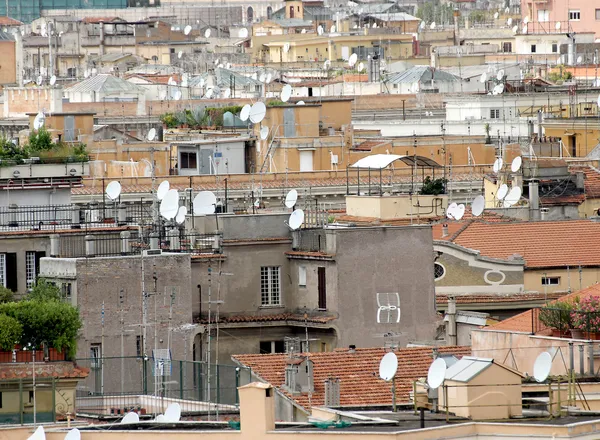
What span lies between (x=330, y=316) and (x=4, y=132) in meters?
42.8

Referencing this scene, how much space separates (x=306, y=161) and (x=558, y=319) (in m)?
37.5

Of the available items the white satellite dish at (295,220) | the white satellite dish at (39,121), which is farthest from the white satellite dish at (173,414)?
the white satellite dish at (39,121)

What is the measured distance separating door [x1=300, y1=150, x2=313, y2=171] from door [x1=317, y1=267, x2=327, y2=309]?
28492mm

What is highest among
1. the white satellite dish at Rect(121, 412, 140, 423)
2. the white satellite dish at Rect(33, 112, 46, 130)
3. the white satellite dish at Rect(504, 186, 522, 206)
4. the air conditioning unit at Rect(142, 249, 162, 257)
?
the white satellite dish at Rect(33, 112, 46, 130)

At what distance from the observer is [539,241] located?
50.1 m

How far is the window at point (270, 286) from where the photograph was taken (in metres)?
44.1

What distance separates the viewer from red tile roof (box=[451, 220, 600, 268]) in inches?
1943

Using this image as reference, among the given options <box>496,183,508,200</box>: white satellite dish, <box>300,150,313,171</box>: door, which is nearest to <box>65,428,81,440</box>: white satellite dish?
<box>496,183,508,200</box>: white satellite dish

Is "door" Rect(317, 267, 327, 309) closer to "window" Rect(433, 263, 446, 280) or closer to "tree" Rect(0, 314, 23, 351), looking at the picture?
"window" Rect(433, 263, 446, 280)

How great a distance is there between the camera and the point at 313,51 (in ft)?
468

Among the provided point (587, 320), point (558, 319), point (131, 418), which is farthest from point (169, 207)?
point (131, 418)

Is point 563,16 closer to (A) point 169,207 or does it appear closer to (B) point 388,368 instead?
(A) point 169,207

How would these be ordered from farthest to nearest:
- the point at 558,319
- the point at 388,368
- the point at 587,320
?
the point at 558,319 → the point at 587,320 → the point at 388,368

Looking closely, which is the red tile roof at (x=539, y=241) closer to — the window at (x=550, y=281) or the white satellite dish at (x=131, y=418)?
the window at (x=550, y=281)
